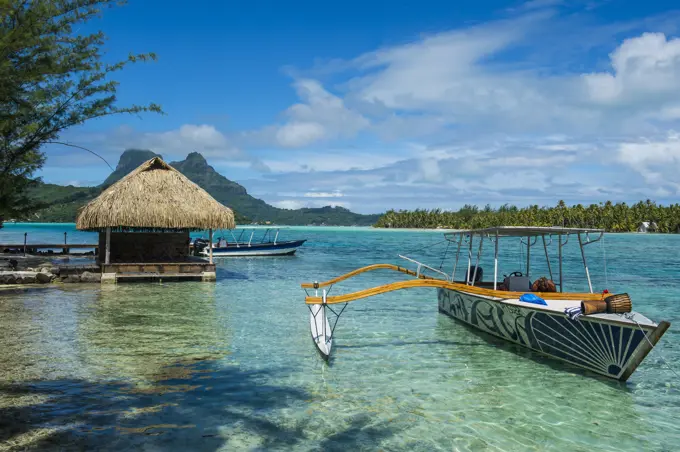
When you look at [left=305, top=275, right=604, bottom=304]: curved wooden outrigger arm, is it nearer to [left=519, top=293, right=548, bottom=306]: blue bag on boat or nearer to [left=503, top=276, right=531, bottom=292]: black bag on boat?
[left=519, top=293, right=548, bottom=306]: blue bag on boat

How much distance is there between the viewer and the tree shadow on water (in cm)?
521

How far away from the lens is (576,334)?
7.86m

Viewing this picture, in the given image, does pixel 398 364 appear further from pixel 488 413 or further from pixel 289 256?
pixel 289 256

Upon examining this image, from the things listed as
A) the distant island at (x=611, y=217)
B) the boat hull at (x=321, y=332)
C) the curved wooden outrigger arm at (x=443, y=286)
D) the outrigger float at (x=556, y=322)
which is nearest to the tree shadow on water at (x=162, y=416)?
the boat hull at (x=321, y=332)

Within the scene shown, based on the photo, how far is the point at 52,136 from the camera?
237 inches

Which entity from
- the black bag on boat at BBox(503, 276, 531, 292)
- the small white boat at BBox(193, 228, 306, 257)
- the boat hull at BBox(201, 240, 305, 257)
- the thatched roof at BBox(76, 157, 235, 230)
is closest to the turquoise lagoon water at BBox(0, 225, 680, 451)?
the black bag on boat at BBox(503, 276, 531, 292)

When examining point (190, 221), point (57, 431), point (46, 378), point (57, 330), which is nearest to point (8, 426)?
point (57, 431)

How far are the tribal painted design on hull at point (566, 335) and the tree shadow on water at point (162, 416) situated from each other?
150 inches

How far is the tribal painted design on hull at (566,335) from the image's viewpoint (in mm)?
7178

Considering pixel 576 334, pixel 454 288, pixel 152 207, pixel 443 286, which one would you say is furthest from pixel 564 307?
pixel 152 207

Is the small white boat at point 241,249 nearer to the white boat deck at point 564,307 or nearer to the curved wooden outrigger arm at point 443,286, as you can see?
the curved wooden outrigger arm at point 443,286

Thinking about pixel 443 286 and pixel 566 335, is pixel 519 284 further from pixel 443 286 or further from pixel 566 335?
pixel 566 335

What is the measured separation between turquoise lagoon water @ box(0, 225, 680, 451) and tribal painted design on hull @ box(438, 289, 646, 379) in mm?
255

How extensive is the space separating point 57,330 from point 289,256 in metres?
30.4
